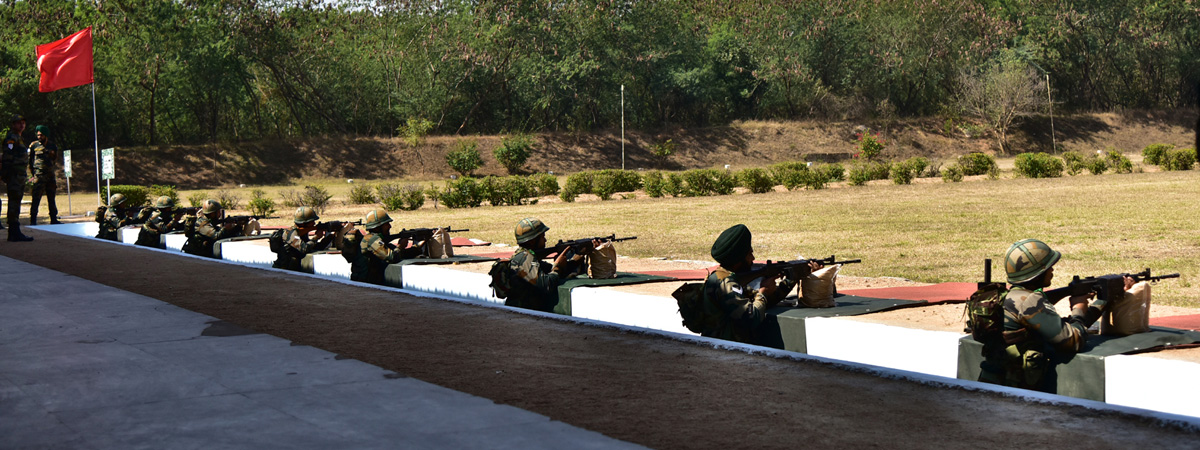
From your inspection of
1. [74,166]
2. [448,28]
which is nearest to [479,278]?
[74,166]

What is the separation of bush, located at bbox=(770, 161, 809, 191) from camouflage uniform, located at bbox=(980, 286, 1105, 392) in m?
26.0

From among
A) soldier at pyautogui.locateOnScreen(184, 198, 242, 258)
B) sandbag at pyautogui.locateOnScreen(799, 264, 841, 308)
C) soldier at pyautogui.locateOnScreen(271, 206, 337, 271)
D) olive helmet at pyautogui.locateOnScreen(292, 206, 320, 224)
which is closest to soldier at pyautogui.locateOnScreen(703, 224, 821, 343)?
sandbag at pyautogui.locateOnScreen(799, 264, 841, 308)

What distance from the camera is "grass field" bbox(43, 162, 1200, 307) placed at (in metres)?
11.7

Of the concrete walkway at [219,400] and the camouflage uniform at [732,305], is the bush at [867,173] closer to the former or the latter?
the camouflage uniform at [732,305]

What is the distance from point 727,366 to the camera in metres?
5.31

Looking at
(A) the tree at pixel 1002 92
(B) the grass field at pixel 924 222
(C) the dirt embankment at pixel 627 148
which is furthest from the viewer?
(A) the tree at pixel 1002 92

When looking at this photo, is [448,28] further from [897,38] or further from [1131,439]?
[1131,439]

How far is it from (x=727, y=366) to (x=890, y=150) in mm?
58915

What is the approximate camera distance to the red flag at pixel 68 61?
22312 millimetres

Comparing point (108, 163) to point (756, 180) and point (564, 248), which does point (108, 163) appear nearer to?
point (564, 248)

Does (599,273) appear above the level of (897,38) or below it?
below

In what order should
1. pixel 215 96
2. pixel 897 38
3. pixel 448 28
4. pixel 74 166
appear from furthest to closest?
pixel 897 38
pixel 448 28
pixel 215 96
pixel 74 166

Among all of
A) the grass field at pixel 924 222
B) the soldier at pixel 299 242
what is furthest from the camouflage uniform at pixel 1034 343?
the soldier at pixel 299 242

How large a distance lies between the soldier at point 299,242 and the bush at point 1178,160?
3107 cm
